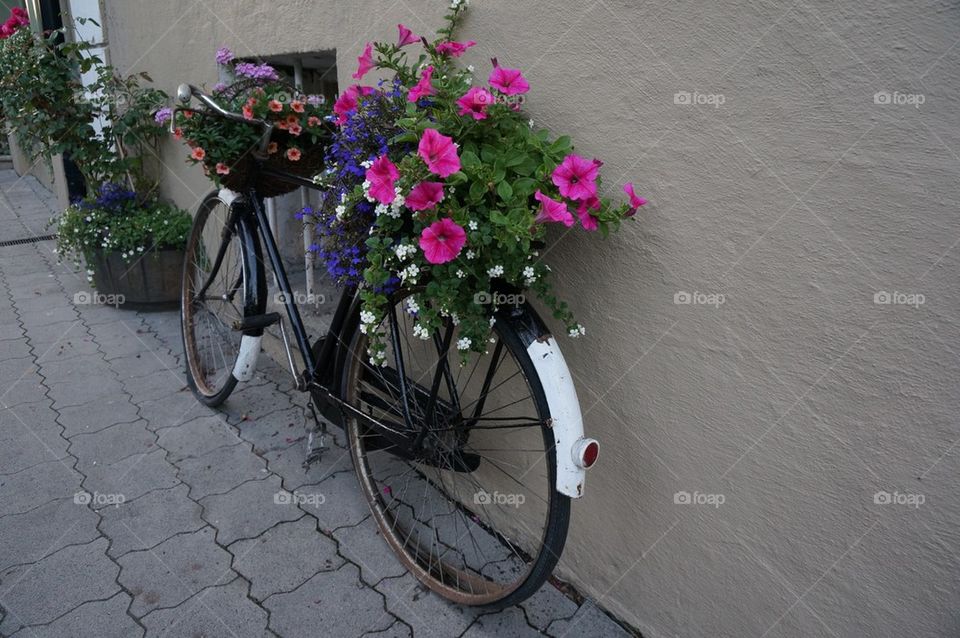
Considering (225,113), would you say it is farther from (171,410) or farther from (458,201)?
(171,410)

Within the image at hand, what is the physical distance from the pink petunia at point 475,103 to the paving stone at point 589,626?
5.13 feet

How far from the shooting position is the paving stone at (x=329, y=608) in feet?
6.71

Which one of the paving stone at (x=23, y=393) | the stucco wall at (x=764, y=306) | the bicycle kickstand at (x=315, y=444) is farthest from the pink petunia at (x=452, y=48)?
the paving stone at (x=23, y=393)

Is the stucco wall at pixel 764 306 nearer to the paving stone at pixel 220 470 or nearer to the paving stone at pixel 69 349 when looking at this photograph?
the paving stone at pixel 220 470

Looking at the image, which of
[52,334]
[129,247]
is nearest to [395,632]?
[52,334]

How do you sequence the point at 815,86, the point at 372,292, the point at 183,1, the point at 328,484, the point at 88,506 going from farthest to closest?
the point at 183,1 < the point at 328,484 < the point at 88,506 < the point at 372,292 < the point at 815,86

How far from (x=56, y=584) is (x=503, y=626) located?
149cm

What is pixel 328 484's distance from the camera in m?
2.74

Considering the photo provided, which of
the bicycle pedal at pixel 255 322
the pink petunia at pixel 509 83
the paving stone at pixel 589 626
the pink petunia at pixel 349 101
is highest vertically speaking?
the pink petunia at pixel 509 83

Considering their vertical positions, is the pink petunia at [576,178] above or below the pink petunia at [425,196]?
above

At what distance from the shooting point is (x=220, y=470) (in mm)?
2830

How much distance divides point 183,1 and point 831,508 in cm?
442

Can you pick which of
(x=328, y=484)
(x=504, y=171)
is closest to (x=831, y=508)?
(x=504, y=171)

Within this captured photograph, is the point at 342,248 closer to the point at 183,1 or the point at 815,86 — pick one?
the point at 815,86
